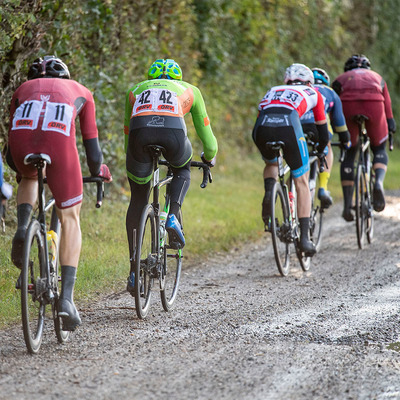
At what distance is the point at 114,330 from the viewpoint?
5.50m

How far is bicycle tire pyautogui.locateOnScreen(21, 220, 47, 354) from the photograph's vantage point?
4641mm

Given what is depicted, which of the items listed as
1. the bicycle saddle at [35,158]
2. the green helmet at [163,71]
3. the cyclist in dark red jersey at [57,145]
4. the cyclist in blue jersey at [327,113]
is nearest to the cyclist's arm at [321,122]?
the cyclist in blue jersey at [327,113]

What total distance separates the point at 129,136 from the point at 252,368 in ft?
7.39

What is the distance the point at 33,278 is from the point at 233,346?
1.49 metres

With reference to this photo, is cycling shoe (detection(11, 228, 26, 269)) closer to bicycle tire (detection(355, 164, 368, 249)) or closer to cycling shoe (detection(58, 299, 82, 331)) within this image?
cycling shoe (detection(58, 299, 82, 331))

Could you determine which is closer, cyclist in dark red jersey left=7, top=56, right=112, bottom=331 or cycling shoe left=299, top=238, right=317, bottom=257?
cyclist in dark red jersey left=7, top=56, right=112, bottom=331

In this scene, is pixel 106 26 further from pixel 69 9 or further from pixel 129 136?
pixel 129 136

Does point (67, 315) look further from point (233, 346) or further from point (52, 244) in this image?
point (233, 346)

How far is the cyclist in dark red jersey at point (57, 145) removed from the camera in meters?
4.88

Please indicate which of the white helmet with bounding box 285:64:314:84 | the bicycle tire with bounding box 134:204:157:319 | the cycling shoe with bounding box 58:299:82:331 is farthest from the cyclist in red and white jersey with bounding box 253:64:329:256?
the cycling shoe with bounding box 58:299:82:331

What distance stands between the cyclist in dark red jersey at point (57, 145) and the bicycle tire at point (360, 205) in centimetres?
477

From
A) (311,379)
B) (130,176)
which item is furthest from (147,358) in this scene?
(130,176)

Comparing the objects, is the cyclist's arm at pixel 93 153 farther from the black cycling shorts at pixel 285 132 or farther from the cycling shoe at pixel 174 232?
the black cycling shorts at pixel 285 132

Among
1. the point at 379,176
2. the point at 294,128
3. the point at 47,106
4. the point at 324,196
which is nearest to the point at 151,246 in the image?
the point at 47,106
